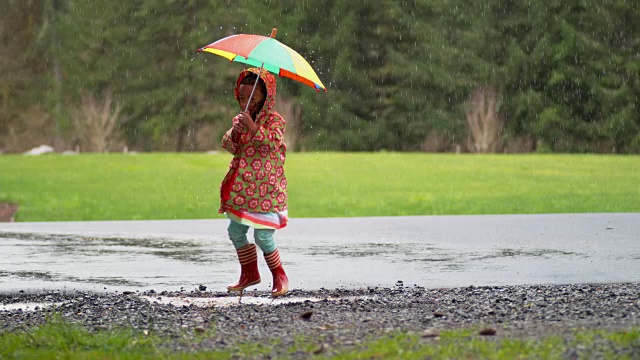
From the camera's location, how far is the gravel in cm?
538

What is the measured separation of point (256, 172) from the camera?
23.3 feet

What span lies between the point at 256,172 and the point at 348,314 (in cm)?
134

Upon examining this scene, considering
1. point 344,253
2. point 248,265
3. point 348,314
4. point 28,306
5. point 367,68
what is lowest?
point 28,306

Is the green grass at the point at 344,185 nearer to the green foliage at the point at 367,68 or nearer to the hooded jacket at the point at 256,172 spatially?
the hooded jacket at the point at 256,172

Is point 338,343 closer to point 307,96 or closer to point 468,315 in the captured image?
point 468,315

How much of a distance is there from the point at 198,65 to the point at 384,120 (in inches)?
346

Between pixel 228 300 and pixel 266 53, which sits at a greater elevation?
pixel 266 53

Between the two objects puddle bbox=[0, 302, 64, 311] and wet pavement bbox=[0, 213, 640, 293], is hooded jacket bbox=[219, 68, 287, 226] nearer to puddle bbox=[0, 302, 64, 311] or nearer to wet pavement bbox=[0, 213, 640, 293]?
wet pavement bbox=[0, 213, 640, 293]

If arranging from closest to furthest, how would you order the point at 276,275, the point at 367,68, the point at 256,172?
the point at 256,172 → the point at 276,275 → the point at 367,68

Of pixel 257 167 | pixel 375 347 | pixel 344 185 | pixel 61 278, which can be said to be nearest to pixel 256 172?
pixel 257 167

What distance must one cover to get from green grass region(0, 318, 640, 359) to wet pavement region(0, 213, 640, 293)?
278 centimetres

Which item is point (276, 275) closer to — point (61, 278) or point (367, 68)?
point (61, 278)

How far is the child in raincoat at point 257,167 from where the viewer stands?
708cm

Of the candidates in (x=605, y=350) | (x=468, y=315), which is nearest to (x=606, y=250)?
(x=468, y=315)
